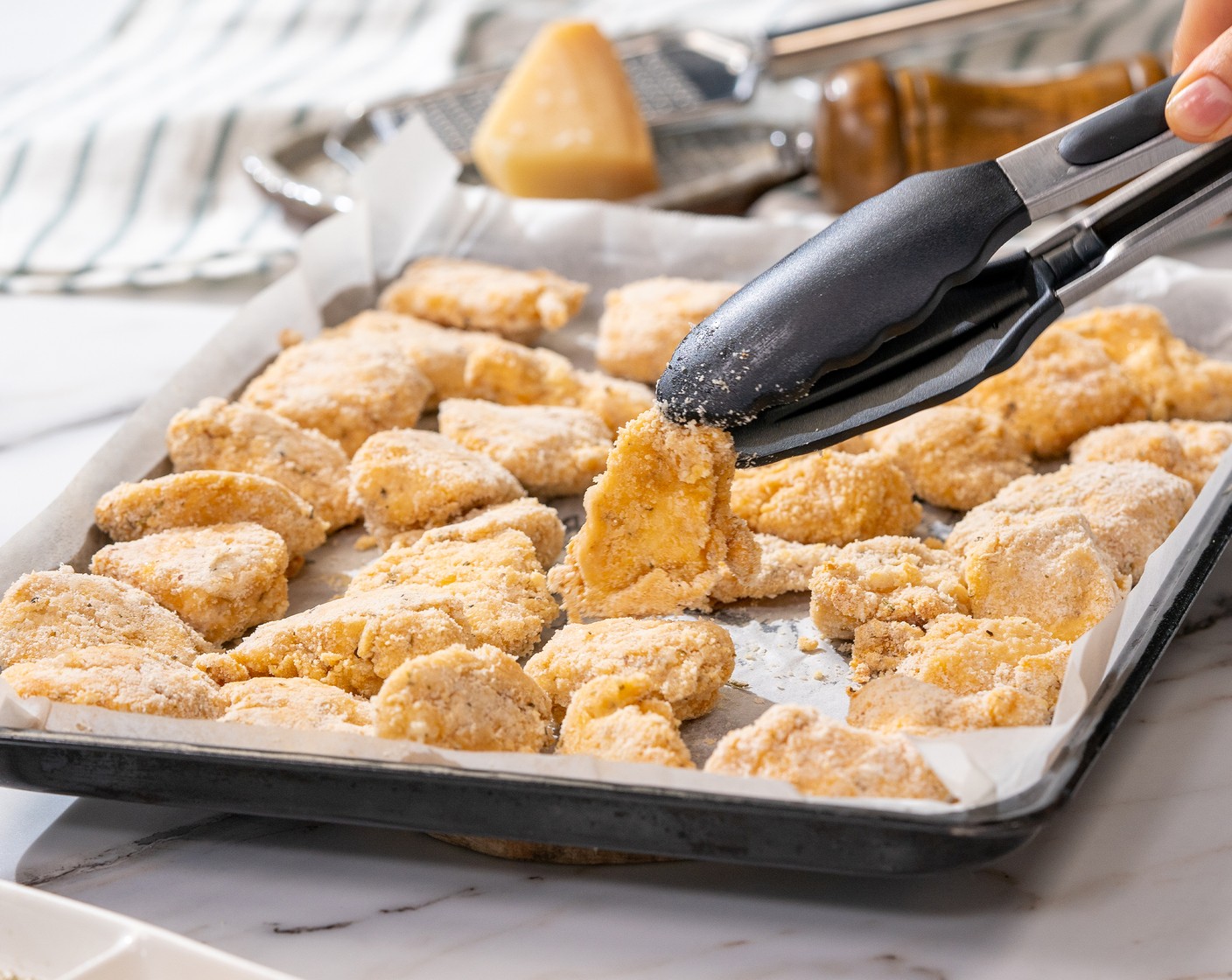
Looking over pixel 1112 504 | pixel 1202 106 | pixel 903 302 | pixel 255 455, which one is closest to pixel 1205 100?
pixel 1202 106

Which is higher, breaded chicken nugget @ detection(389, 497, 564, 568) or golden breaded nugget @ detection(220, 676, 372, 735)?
golden breaded nugget @ detection(220, 676, 372, 735)

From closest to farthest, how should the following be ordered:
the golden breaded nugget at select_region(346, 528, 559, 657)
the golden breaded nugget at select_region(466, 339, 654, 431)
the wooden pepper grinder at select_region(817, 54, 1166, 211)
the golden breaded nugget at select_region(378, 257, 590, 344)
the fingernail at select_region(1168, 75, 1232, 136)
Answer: the fingernail at select_region(1168, 75, 1232, 136) → the golden breaded nugget at select_region(346, 528, 559, 657) → the golden breaded nugget at select_region(466, 339, 654, 431) → the golden breaded nugget at select_region(378, 257, 590, 344) → the wooden pepper grinder at select_region(817, 54, 1166, 211)

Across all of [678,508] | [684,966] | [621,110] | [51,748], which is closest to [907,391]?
[678,508]

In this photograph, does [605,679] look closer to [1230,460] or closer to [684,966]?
[684,966]

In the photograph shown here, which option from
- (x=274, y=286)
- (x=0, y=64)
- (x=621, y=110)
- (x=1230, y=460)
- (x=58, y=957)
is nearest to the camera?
(x=58, y=957)

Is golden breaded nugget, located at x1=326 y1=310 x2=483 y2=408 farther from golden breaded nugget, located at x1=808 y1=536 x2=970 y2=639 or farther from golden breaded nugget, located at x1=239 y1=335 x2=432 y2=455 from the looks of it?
golden breaded nugget, located at x1=808 y1=536 x2=970 y2=639

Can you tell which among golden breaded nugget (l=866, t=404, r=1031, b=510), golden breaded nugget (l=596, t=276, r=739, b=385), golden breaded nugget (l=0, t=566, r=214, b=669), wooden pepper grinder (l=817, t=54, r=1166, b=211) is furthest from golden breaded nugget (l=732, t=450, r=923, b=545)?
wooden pepper grinder (l=817, t=54, r=1166, b=211)

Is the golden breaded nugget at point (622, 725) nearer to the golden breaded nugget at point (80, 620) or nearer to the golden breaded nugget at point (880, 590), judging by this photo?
the golden breaded nugget at point (880, 590)
